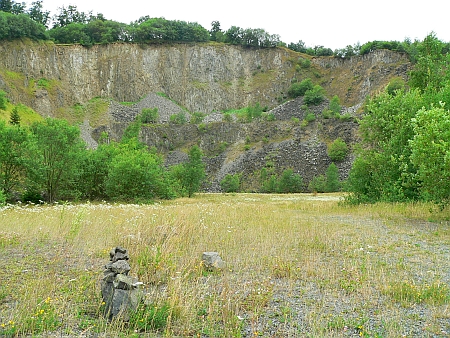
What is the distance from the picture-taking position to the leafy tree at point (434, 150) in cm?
1427

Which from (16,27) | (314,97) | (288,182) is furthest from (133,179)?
(314,97)

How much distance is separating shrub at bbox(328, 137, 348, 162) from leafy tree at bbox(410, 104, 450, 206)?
54.0m

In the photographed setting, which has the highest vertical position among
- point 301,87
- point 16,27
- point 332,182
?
point 16,27

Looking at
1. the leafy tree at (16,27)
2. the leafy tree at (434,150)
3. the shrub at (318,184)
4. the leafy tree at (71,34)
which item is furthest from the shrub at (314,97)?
the leafy tree at (434,150)

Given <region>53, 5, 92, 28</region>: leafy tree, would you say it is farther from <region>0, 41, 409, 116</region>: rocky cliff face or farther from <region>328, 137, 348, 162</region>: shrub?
<region>328, 137, 348, 162</region>: shrub

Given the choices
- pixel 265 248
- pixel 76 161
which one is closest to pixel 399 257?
pixel 265 248

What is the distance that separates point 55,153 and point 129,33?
91.7m

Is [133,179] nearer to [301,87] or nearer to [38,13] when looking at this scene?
[301,87]

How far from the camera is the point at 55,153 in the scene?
2656 cm

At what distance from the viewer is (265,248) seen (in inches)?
356

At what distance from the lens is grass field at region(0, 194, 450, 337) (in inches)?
176

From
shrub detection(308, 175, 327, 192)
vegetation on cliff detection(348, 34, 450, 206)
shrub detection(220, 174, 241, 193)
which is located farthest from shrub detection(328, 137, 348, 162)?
vegetation on cliff detection(348, 34, 450, 206)

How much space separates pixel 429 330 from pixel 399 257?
176 inches

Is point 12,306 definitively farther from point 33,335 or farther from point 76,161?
point 76,161
